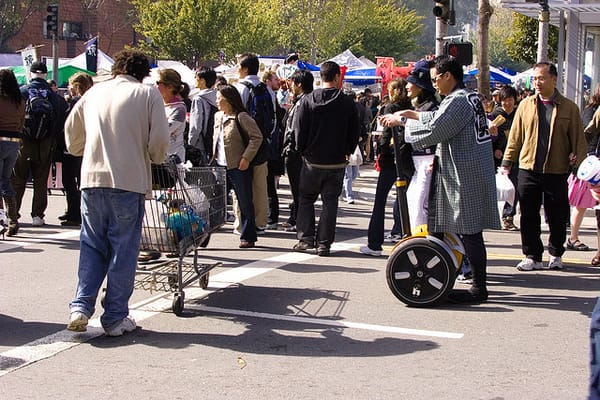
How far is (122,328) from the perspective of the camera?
6.40 metres

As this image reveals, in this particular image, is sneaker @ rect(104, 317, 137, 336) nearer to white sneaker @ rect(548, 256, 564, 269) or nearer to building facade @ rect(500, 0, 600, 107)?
white sneaker @ rect(548, 256, 564, 269)

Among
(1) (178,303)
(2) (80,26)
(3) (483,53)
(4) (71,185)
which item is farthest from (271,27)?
(1) (178,303)

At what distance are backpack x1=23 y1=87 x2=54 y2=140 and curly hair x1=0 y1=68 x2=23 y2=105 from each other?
88 cm

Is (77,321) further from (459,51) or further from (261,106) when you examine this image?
(459,51)

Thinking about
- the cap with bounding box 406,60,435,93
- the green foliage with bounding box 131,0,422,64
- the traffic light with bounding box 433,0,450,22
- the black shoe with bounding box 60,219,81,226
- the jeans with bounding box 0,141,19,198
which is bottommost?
the black shoe with bounding box 60,219,81,226

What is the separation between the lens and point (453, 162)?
7.48 m

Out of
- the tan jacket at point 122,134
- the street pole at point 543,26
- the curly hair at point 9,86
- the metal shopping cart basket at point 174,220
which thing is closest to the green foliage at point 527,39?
the street pole at point 543,26

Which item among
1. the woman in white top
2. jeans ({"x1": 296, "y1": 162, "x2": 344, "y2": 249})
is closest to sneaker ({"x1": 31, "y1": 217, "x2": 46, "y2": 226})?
the woman in white top

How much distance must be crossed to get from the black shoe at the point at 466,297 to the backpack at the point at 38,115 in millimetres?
6223

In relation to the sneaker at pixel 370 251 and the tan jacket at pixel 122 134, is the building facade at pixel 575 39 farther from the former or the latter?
the tan jacket at pixel 122 134

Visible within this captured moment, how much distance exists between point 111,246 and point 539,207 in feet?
15.2

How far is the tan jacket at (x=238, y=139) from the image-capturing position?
Answer: 10102 mm

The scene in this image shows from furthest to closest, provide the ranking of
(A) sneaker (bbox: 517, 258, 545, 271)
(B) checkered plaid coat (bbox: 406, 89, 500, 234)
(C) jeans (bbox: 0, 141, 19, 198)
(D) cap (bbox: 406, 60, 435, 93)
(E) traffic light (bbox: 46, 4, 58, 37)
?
1. (E) traffic light (bbox: 46, 4, 58, 37)
2. (C) jeans (bbox: 0, 141, 19, 198)
3. (A) sneaker (bbox: 517, 258, 545, 271)
4. (D) cap (bbox: 406, 60, 435, 93)
5. (B) checkered plaid coat (bbox: 406, 89, 500, 234)

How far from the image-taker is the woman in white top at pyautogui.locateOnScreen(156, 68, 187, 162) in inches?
333
